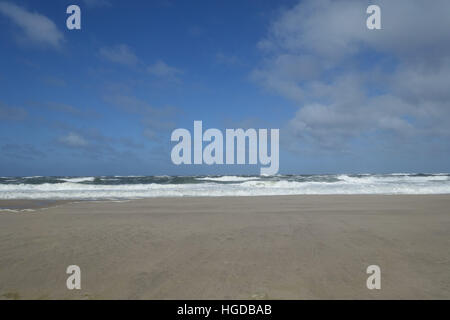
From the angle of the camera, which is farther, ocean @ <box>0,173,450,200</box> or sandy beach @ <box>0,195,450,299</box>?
ocean @ <box>0,173,450,200</box>

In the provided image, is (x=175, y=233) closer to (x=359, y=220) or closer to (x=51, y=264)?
(x=51, y=264)

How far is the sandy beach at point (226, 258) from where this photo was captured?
3275 millimetres

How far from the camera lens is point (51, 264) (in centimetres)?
423

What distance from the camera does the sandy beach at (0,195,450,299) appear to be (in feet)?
10.7

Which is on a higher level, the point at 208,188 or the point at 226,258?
the point at 226,258

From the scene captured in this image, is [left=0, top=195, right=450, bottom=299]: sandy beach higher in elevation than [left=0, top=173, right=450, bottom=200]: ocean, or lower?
higher

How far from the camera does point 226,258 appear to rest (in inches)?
174

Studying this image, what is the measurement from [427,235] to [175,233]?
17.6 ft

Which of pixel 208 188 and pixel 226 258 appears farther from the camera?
pixel 208 188
